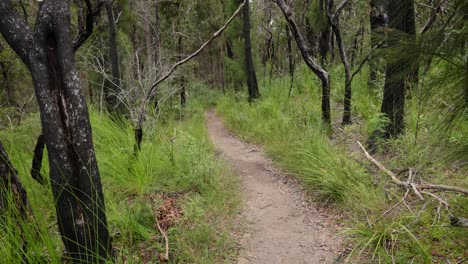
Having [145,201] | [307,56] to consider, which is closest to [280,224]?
[145,201]

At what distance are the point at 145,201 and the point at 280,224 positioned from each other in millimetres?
1646

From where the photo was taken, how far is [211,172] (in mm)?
4359

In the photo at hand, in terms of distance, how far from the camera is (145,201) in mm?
3332

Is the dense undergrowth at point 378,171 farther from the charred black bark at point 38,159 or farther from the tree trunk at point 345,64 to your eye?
the charred black bark at point 38,159

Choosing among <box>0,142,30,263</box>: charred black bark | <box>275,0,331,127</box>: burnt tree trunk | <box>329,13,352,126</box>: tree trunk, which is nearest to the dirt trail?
<box>275,0,331,127</box>: burnt tree trunk

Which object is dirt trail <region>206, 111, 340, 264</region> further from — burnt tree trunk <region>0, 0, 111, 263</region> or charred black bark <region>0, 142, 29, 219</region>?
charred black bark <region>0, 142, 29, 219</region>

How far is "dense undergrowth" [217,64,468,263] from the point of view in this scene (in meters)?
2.33

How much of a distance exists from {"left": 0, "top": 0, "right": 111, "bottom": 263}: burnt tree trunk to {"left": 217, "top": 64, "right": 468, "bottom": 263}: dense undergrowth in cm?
206

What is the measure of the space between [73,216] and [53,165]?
1.22ft

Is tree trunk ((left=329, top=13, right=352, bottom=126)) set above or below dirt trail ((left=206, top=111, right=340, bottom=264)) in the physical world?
above

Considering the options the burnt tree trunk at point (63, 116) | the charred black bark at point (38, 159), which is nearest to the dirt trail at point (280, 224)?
the burnt tree trunk at point (63, 116)

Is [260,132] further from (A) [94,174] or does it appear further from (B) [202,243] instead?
(A) [94,174]

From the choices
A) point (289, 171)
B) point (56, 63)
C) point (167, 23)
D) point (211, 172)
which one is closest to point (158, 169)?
point (211, 172)

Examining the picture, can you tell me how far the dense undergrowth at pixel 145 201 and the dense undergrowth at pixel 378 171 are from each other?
1.28m
